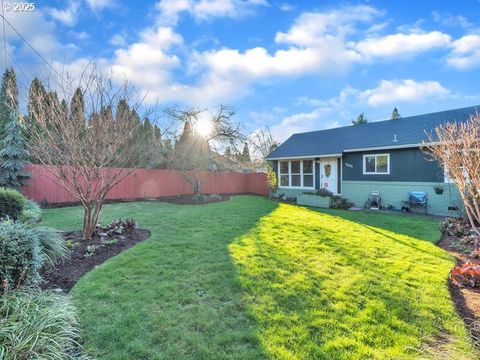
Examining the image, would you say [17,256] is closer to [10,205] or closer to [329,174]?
[10,205]

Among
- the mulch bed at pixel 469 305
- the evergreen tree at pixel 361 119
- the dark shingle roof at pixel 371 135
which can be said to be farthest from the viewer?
the evergreen tree at pixel 361 119

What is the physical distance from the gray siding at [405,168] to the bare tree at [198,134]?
667 cm

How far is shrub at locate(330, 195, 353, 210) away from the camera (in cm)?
1213

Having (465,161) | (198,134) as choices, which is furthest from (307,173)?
(465,161)

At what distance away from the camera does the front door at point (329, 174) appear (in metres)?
13.7

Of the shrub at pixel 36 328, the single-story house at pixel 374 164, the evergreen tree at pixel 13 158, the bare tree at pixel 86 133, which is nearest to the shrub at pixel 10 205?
the bare tree at pixel 86 133

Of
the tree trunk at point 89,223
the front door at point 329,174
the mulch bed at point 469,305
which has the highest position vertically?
the front door at point 329,174

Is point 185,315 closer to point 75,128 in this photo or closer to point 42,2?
point 75,128

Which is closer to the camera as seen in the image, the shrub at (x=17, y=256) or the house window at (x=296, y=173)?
the shrub at (x=17, y=256)

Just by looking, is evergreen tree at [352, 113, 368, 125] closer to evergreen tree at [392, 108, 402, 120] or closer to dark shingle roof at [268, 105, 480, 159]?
evergreen tree at [392, 108, 402, 120]

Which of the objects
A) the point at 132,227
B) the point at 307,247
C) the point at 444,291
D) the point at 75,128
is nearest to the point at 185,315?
the point at 307,247

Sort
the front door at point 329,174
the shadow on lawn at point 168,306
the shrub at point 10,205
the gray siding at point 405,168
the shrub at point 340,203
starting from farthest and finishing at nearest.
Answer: the front door at point 329,174 < the shrub at point 340,203 < the gray siding at point 405,168 < the shrub at point 10,205 < the shadow on lawn at point 168,306

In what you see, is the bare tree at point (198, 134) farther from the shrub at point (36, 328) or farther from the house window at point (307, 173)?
the shrub at point (36, 328)

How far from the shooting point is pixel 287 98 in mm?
15125
